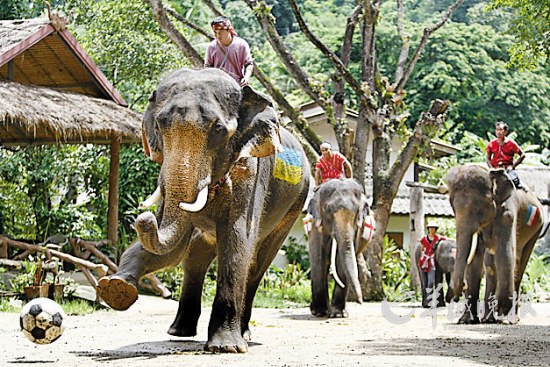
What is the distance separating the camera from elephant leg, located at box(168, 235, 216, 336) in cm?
895

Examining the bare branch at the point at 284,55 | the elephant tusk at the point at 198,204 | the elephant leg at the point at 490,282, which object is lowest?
the elephant leg at the point at 490,282

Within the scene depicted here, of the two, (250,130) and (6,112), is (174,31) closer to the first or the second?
(6,112)

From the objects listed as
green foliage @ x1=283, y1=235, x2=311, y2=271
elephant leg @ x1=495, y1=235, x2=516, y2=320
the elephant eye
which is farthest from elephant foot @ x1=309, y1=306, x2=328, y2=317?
green foliage @ x1=283, y1=235, x2=311, y2=271

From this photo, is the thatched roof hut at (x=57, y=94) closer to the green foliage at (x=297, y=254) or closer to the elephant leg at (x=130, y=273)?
the elephant leg at (x=130, y=273)

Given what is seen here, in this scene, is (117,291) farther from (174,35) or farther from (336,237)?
(174,35)

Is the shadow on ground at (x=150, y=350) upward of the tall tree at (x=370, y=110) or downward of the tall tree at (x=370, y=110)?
downward

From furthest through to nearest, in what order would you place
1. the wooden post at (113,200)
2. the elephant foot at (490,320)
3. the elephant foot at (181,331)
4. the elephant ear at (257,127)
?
the wooden post at (113,200) < the elephant foot at (490,320) < the elephant foot at (181,331) < the elephant ear at (257,127)

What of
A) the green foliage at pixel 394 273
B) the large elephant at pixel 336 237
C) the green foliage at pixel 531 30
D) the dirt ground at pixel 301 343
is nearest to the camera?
the dirt ground at pixel 301 343

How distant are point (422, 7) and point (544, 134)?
84.5ft

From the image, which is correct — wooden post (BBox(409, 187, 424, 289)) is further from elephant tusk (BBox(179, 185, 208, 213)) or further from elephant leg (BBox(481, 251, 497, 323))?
elephant tusk (BBox(179, 185, 208, 213))

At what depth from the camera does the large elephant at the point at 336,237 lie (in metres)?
13.3

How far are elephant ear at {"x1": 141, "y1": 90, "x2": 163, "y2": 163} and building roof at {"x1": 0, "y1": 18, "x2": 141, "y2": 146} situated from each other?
21.2 ft

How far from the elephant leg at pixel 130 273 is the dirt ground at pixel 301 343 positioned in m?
0.46

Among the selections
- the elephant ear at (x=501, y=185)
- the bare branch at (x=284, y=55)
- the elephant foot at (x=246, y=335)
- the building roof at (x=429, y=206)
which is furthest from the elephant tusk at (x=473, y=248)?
the building roof at (x=429, y=206)
